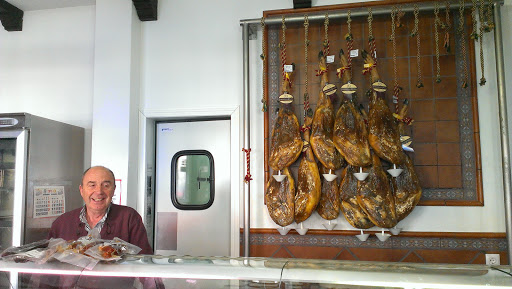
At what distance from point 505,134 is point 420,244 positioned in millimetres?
1031

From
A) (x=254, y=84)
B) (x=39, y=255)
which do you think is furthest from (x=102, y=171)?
(x=254, y=84)

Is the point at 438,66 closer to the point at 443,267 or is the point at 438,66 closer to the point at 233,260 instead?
the point at 443,267

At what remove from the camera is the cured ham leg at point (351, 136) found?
9.14 feet

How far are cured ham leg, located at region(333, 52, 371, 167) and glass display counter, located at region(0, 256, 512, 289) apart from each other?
62.2 inches

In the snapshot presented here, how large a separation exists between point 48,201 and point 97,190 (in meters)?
1.36

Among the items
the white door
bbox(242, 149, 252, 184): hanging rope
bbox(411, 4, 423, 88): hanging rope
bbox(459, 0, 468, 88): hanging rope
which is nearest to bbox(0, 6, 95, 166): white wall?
the white door

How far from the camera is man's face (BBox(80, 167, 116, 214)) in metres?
2.13

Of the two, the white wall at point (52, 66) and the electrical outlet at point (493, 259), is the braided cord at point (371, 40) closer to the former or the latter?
the electrical outlet at point (493, 259)

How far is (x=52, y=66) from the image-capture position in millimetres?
3836

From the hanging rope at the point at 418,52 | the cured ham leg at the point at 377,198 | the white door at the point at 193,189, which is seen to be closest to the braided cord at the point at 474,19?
the hanging rope at the point at 418,52

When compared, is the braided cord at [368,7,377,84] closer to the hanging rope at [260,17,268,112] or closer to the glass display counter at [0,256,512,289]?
the hanging rope at [260,17,268,112]

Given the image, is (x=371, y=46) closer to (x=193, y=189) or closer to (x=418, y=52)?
(x=418, y=52)

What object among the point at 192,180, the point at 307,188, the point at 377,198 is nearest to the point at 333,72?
the point at 307,188

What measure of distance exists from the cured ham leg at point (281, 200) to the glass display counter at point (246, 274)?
160cm
